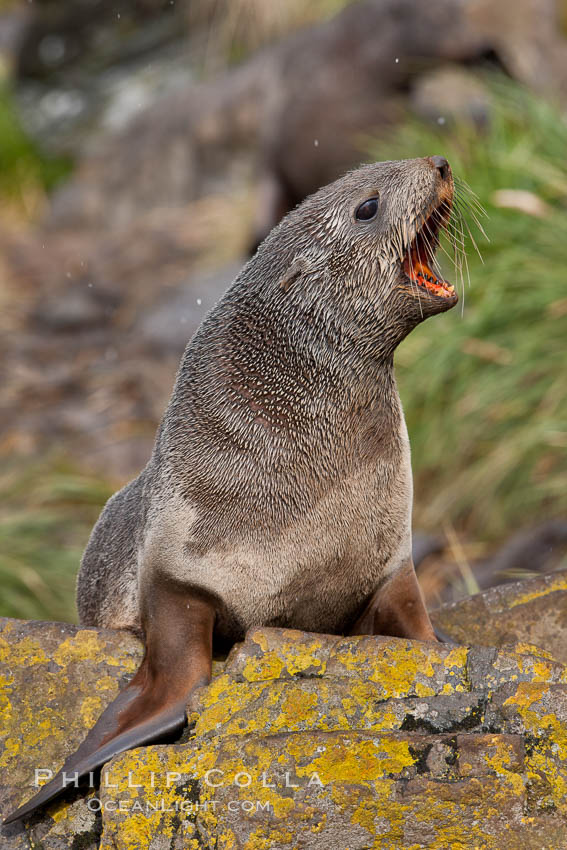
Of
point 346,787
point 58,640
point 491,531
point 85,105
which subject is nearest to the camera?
point 346,787

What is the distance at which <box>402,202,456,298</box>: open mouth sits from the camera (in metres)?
4.01

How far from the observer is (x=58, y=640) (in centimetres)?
402

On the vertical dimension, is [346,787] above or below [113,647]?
below

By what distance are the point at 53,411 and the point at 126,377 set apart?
0.87m

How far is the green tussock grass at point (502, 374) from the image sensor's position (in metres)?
7.71

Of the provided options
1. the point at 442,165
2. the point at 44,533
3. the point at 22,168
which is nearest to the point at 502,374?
the point at 44,533

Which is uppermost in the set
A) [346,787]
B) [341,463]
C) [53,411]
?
[53,411]

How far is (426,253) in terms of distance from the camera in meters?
4.13

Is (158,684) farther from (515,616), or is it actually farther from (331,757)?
(515,616)

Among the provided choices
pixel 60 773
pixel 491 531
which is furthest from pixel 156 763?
pixel 491 531

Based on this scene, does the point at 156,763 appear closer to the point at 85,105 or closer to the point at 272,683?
the point at 272,683

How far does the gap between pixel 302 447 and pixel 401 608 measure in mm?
693

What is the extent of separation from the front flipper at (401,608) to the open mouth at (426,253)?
0.99 meters

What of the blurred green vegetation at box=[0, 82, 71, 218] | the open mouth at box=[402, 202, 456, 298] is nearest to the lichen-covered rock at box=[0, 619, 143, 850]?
the open mouth at box=[402, 202, 456, 298]
